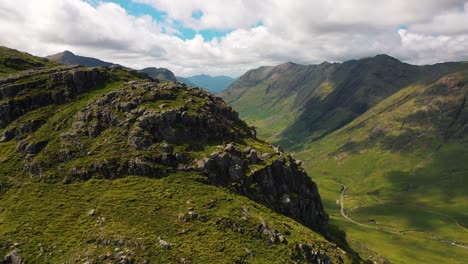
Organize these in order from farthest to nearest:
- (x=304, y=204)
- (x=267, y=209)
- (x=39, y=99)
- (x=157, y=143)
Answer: (x=39, y=99) → (x=304, y=204) → (x=157, y=143) → (x=267, y=209)

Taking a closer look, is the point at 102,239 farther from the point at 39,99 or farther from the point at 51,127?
the point at 39,99

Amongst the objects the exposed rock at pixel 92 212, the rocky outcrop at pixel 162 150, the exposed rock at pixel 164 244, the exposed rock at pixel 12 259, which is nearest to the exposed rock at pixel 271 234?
the rocky outcrop at pixel 162 150

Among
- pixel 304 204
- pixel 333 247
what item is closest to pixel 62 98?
pixel 304 204

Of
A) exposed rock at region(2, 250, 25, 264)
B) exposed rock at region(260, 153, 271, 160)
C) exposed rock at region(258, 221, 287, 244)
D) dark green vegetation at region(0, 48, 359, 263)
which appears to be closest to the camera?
exposed rock at region(2, 250, 25, 264)

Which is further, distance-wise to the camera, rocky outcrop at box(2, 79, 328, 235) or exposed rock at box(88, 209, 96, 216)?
rocky outcrop at box(2, 79, 328, 235)

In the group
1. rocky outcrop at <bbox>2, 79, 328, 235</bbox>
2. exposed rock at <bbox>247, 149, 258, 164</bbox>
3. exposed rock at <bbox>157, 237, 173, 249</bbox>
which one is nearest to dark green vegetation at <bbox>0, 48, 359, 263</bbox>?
exposed rock at <bbox>157, 237, 173, 249</bbox>

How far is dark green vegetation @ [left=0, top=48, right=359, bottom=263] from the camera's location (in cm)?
7806

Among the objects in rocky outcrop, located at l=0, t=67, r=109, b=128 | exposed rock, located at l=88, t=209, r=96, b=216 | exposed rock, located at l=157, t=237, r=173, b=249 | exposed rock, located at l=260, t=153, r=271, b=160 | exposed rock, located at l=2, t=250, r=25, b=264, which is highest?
rocky outcrop, located at l=0, t=67, r=109, b=128

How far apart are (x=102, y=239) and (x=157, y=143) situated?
134 feet

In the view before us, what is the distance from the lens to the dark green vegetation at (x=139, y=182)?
78062 mm

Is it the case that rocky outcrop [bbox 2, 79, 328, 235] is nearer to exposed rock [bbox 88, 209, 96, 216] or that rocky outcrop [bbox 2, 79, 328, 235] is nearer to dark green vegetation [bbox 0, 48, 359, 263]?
dark green vegetation [bbox 0, 48, 359, 263]

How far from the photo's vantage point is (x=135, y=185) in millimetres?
97625

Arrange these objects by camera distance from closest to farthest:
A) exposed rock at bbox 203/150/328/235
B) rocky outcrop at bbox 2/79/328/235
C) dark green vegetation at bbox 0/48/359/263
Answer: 1. dark green vegetation at bbox 0/48/359/263
2. rocky outcrop at bbox 2/79/328/235
3. exposed rock at bbox 203/150/328/235

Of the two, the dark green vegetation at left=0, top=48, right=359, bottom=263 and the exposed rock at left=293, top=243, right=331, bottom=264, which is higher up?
the dark green vegetation at left=0, top=48, right=359, bottom=263
